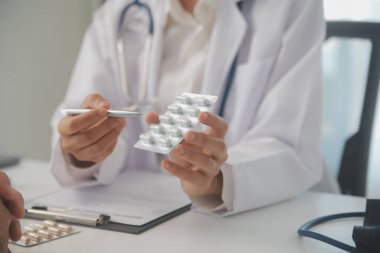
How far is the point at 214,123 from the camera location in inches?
24.3

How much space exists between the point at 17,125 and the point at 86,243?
84cm

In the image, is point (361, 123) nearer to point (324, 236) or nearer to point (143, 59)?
point (143, 59)

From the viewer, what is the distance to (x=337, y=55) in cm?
123

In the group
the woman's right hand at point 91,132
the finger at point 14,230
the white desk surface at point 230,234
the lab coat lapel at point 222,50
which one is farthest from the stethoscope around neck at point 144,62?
the finger at point 14,230

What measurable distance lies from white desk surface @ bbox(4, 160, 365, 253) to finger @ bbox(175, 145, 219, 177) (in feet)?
0.26

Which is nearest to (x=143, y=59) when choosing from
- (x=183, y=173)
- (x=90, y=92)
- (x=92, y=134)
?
(x=90, y=92)

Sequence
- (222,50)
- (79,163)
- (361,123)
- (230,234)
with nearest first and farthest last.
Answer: (230,234) → (79,163) → (222,50) → (361,123)

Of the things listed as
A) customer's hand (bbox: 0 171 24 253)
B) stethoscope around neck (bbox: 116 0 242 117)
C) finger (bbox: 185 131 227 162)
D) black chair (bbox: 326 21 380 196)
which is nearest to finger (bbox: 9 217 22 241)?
customer's hand (bbox: 0 171 24 253)

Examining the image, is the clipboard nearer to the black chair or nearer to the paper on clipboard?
the paper on clipboard

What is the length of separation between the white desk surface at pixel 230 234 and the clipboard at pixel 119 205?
0.6 inches

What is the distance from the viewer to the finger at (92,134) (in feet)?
2.37

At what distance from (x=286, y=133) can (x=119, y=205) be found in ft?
1.02

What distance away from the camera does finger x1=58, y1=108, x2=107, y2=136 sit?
0.68 meters

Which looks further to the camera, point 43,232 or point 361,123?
point 361,123
